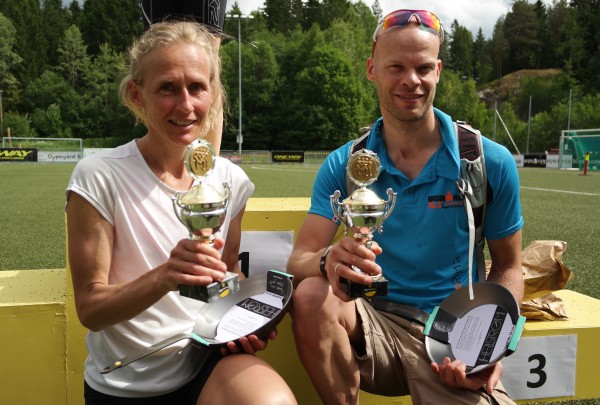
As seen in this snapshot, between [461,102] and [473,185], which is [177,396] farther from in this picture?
[461,102]

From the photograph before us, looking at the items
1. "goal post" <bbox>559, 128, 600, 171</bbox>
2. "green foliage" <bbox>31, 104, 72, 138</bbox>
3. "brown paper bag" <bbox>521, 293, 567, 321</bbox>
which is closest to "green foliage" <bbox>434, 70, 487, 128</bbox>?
"goal post" <bbox>559, 128, 600, 171</bbox>

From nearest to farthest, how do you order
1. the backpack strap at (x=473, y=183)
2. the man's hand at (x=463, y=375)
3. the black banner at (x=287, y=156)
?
1. the man's hand at (x=463, y=375)
2. the backpack strap at (x=473, y=183)
3. the black banner at (x=287, y=156)

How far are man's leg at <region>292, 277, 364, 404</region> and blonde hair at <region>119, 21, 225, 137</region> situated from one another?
0.67 meters

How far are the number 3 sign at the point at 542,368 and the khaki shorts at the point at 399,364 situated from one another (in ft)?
2.87

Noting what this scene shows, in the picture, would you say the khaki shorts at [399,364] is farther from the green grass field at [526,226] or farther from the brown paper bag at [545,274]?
the green grass field at [526,226]

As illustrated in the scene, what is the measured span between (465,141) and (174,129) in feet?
3.90

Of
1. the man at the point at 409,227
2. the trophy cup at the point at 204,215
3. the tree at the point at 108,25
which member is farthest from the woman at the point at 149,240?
the tree at the point at 108,25

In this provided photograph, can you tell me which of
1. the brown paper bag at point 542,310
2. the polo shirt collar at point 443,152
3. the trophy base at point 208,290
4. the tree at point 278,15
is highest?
the tree at point 278,15

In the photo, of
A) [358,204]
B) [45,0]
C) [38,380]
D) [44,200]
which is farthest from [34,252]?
[45,0]

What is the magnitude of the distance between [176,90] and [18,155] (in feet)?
122

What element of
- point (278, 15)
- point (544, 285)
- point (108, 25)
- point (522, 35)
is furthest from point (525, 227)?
point (522, 35)

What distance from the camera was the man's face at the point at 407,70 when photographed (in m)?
2.34

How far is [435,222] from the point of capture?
230 cm

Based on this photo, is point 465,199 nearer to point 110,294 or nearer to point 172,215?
point 172,215
